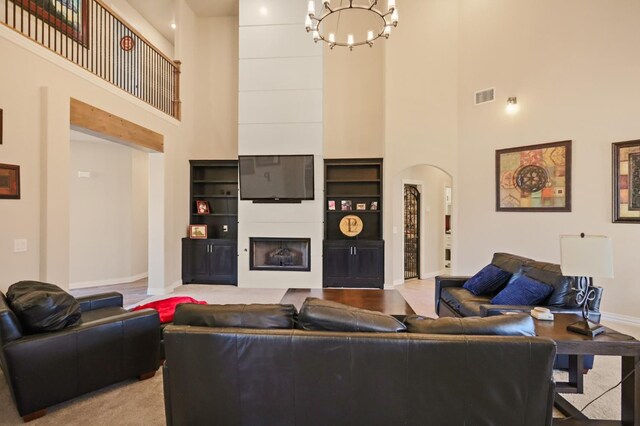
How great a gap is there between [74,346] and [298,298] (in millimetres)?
2158

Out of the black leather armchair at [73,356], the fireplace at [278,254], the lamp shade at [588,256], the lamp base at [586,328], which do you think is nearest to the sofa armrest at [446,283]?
the lamp base at [586,328]

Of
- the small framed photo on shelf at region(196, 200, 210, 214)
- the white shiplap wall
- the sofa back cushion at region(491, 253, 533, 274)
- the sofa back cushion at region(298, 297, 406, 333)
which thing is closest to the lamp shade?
the sofa back cushion at region(298, 297, 406, 333)

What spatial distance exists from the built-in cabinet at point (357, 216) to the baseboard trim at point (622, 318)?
10.9ft

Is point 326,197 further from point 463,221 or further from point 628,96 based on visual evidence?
point 628,96

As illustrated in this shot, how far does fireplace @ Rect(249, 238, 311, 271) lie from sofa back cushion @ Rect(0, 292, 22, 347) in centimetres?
415

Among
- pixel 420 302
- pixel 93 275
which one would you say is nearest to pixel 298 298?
pixel 420 302

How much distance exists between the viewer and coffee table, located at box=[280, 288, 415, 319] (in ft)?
10.6

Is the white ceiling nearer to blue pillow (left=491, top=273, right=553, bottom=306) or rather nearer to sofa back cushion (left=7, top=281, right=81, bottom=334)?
sofa back cushion (left=7, top=281, right=81, bottom=334)

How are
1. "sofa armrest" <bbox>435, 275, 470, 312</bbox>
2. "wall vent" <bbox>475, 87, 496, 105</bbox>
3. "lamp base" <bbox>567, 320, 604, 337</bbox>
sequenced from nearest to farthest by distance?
"lamp base" <bbox>567, 320, 604, 337</bbox>
"sofa armrest" <bbox>435, 275, 470, 312</bbox>
"wall vent" <bbox>475, 87, 496, 105</bbox>

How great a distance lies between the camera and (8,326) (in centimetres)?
208

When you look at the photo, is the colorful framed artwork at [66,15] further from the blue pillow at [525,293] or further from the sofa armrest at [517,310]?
the blue pillow at [525,293]

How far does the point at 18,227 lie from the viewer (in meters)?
3.18

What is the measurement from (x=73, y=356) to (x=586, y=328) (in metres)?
3.58

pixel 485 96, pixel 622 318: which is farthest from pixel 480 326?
pixel 485 96
